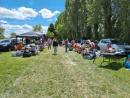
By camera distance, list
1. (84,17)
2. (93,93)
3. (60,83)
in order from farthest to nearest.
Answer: (84,17) → (60,83) → (93,93)

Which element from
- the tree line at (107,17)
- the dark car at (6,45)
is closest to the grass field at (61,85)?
the tree line at (107,17)

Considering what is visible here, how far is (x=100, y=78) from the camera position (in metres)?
16.1

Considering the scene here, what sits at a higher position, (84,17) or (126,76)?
(84,17)

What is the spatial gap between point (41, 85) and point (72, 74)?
12.4 feet

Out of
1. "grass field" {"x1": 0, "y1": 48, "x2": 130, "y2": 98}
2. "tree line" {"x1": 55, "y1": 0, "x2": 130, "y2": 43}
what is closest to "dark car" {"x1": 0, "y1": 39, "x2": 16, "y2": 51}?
"tree line" {"x1": 55, "y1": 0, "x2": 130, "y2": 43}

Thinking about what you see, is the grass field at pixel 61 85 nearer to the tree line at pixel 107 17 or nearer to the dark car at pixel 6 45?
the tree line at pixel 107 17

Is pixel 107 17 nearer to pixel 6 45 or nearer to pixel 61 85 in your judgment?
pixel 6 45

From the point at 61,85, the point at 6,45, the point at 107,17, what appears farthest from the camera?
the point at 107,17

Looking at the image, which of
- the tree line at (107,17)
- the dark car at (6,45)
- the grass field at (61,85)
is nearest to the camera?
the grass field at (61,85)

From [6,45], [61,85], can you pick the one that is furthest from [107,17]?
[61,85]

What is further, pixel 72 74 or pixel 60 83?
pixel 72 74

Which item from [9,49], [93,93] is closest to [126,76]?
[93,93]

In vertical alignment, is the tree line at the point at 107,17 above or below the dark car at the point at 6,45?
above

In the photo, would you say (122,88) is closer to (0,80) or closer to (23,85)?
(23,85)
